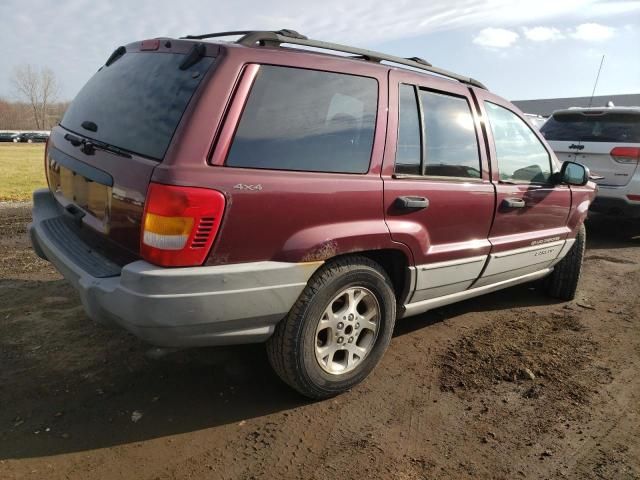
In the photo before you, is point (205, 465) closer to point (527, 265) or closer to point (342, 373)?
point (342, 373)

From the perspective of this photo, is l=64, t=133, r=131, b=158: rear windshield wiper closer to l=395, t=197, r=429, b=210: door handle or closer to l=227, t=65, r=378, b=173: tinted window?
l=227, t=65, r=378, b=173: tinted window

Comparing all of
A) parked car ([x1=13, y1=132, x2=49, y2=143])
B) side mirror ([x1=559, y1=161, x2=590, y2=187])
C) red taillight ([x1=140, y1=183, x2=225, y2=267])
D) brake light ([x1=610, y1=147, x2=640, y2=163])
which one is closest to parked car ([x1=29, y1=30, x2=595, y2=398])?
red taillight ([x1=140, y1=183, x2=225, y2=267])

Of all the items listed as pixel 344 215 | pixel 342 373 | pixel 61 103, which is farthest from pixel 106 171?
pixel 61 103

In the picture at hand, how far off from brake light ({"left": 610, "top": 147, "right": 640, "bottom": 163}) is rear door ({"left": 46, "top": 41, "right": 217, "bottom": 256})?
5981mm

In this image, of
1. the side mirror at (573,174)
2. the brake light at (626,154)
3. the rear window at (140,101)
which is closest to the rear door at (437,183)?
the side mirror at (573,174)

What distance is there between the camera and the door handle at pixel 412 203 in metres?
2.84

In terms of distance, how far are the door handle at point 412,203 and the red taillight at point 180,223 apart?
1098 millimetres

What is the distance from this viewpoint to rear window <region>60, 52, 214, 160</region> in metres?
2.34

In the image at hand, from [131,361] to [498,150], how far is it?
2.90 metres

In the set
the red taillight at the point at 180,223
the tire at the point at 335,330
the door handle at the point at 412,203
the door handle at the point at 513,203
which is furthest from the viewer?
the door handle at the point at 513,203

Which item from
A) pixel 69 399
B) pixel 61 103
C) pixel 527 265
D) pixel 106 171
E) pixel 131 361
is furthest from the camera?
pixel 61 103

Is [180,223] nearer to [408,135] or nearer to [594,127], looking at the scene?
[408,135]

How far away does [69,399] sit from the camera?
2.70 metres

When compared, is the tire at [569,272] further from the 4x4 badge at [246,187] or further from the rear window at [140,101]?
the rear window at [140,101]
